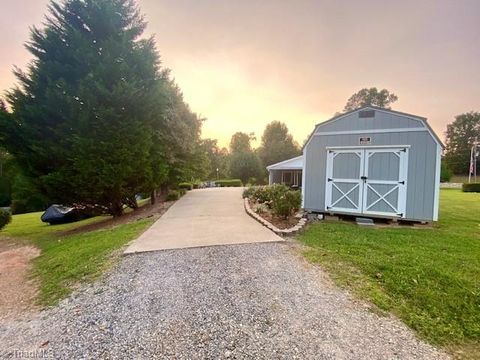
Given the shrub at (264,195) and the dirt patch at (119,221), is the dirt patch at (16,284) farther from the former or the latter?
the shrub at (264,195)

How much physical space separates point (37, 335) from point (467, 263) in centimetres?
639

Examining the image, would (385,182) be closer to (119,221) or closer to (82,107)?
(119,221)

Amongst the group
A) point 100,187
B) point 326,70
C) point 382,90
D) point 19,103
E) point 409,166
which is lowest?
point 100,187

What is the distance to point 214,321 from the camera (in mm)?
2637

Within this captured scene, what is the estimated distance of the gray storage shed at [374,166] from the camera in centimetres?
706

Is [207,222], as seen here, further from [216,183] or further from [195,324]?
[216,183]

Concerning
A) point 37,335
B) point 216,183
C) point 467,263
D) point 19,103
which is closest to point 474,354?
point 467,263

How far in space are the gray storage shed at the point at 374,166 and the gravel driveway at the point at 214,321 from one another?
4.84 meters

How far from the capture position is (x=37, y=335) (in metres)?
2.58

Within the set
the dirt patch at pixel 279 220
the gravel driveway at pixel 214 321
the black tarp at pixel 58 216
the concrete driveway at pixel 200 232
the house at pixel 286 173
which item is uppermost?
the house at pixel 286 173

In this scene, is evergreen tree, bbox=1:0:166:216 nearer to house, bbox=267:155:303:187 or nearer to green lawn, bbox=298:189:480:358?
green lawn, bbox=298:189:480:358

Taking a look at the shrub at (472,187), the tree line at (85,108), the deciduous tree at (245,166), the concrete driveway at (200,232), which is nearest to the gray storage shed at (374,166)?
the concrete driveway at (200,232)

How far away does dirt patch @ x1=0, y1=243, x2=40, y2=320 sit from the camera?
329cm

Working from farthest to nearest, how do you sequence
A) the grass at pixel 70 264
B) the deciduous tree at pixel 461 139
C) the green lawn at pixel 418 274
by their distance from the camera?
1. the deciduous tree at pixel 461 139
2. the grass at pixel 70 264
3. the green lawn at pixel 418 274
